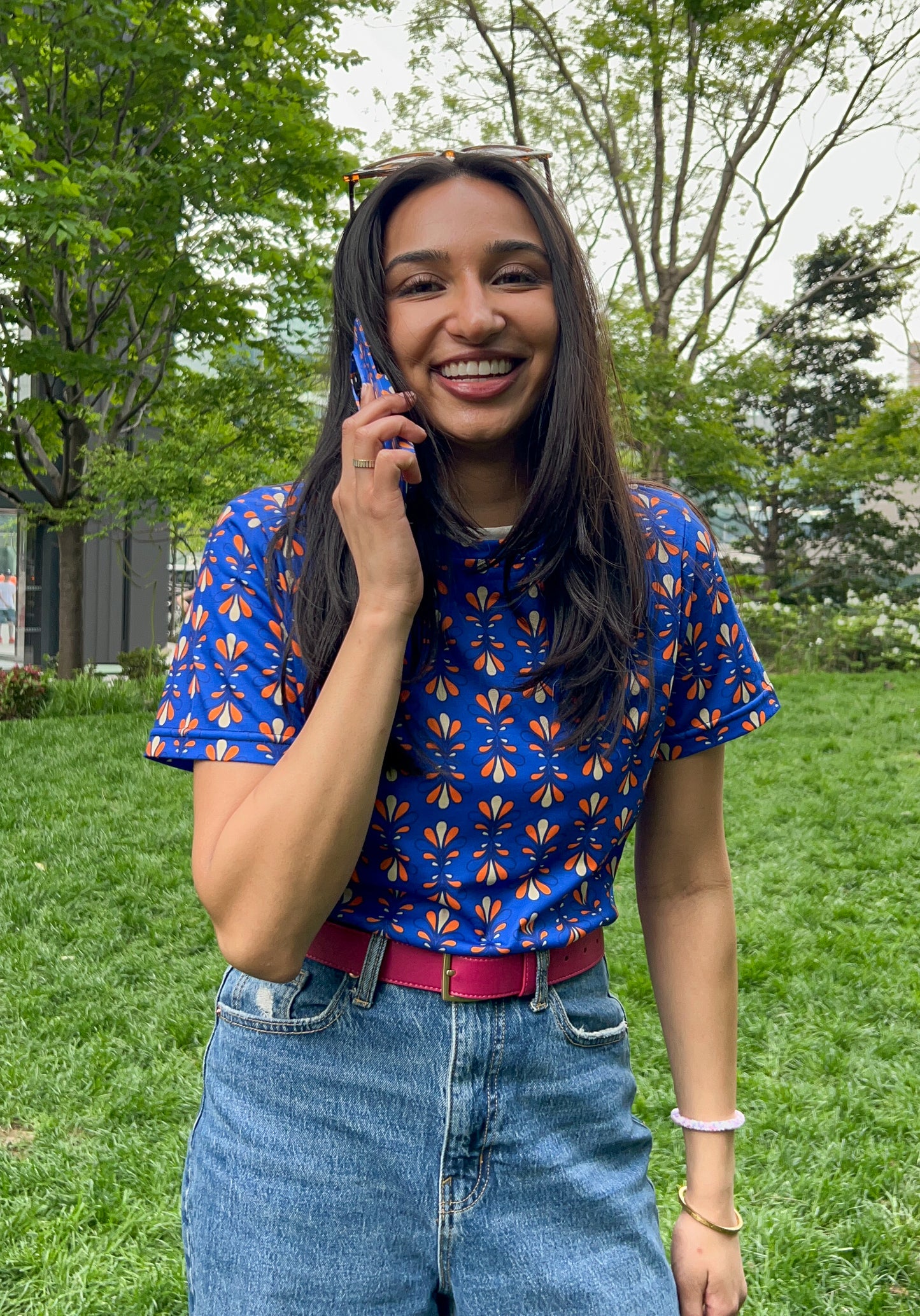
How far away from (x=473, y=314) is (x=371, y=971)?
780 millimetres

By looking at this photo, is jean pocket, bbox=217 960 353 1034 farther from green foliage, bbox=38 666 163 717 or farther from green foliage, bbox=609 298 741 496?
green foliage, bbox=609 298 741 496

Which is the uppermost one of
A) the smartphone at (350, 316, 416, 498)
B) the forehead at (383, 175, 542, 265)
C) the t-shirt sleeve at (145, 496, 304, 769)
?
the forehead at (383, 175, 542, 265)

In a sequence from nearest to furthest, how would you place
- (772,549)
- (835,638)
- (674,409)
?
(674,409), (835,638), (772,549)

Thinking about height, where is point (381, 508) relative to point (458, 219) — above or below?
below

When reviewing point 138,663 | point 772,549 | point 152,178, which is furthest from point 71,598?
point 772,549

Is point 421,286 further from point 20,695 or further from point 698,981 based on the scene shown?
point 20,695

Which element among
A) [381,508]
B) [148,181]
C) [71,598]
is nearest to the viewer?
[381,508]

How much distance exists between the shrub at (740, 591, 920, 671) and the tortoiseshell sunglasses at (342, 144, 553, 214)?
1494cm

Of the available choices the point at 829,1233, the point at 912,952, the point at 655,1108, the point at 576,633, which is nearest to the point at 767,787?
the point at 912,952

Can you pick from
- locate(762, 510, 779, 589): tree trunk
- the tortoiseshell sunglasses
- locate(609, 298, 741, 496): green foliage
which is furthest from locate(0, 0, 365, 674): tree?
locate(762, 510, 779, 589): tree trunk

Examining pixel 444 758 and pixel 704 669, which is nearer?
pixel 444 758

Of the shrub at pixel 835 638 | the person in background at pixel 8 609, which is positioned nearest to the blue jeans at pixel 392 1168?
the shrub at pixel 835 638

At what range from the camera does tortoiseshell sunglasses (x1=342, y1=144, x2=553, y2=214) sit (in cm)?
147

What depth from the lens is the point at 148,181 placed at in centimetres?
981
